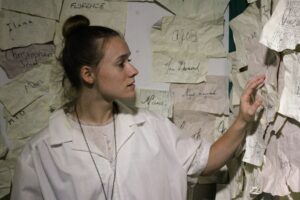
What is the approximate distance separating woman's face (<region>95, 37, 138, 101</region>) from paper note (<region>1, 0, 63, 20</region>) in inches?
11.1

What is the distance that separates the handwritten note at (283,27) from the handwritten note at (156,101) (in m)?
0.43

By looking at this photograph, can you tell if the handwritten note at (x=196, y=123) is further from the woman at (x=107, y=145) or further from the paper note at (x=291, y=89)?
the paper note at (x=291, y=89)

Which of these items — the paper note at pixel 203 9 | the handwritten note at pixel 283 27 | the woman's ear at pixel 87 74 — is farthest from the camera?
the paper note at pixel 203 9

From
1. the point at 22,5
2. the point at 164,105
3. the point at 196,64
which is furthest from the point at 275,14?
the point at 22,5

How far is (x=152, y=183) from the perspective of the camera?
108 centimetres

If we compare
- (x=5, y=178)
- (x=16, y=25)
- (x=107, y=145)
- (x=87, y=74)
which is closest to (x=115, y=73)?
(x=87, y=74)

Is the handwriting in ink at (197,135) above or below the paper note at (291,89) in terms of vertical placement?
below

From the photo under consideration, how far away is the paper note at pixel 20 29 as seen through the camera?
1.24m

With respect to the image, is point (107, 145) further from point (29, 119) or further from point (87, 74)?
point (29, 119)

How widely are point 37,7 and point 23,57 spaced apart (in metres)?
0.17

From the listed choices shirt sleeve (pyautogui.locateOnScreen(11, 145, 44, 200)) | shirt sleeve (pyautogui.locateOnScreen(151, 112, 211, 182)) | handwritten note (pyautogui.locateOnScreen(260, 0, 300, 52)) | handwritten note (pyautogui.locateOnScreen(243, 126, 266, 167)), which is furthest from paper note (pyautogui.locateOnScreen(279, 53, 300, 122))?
shirt sleeve (pyautogui.locateOnScreen(11, 145, 44, 200))

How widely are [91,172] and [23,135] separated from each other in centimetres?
34

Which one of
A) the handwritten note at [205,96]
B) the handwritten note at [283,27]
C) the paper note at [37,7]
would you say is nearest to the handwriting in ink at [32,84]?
the paper note at [37,7]

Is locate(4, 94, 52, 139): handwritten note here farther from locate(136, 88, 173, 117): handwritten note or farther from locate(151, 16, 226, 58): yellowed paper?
locate(151, 16, 226, 58): yellowed paper
